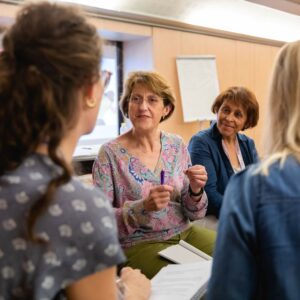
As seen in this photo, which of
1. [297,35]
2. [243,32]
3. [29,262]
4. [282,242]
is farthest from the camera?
[297,35]

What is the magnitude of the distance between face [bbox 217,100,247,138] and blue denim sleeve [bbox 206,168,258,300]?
143 cm

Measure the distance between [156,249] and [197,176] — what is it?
0.34 metres

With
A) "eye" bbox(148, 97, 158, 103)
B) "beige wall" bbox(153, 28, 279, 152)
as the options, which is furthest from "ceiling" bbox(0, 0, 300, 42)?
"eye" bbox(148, 97, 158, 103)

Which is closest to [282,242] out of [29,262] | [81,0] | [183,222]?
[29,262]

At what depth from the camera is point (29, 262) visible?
0.61 m

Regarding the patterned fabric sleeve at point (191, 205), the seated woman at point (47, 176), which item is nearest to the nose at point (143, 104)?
the patterned fabric sleeve at point (191, 205)

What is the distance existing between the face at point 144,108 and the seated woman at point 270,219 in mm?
928

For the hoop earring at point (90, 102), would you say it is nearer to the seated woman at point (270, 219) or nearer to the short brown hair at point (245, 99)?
the seated woman at point (270, 219)

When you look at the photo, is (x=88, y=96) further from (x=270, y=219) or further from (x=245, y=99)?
(x=245, y=99)

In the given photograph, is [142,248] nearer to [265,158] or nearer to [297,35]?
[265,158]

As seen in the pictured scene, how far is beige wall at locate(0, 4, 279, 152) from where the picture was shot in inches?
102

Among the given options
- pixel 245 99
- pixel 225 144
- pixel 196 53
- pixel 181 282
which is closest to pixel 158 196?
pixel 181 282

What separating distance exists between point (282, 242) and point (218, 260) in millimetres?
133

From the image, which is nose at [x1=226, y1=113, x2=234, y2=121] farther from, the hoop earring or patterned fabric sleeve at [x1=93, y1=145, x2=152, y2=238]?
the hoop earring
